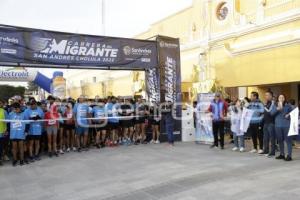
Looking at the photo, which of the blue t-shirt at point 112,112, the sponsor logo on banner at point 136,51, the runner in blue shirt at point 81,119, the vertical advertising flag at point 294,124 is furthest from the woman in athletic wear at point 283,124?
the runner in blue shirt at point 81,119

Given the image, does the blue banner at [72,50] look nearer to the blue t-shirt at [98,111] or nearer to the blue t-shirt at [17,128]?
the blue t-shirt at [98,111]

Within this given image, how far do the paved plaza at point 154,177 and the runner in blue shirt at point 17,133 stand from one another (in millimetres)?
413

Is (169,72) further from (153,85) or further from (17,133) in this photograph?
(17,133)

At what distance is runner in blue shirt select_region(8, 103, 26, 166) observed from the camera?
32.1 feet

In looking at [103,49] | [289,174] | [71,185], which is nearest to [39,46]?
[103,49]

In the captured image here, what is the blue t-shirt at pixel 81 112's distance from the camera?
39.4 feet

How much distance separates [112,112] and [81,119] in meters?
1.24

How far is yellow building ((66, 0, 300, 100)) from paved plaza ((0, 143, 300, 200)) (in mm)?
6000

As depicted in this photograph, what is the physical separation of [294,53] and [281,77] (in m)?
1.16

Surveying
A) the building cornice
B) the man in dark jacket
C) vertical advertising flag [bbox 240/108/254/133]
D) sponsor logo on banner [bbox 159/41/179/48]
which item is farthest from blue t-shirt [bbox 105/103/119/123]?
the building cornice

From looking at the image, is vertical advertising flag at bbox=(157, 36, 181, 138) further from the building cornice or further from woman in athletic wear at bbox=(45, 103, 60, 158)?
the building cornice

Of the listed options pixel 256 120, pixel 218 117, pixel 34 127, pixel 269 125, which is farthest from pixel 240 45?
pixel 34 127

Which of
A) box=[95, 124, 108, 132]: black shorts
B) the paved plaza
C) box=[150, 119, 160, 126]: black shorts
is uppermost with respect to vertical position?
box=[150, 119, 160, 126]: black shorts

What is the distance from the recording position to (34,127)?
405 inches
